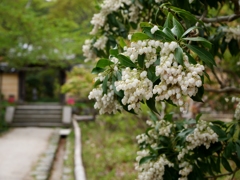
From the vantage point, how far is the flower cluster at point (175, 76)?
3.40 feet

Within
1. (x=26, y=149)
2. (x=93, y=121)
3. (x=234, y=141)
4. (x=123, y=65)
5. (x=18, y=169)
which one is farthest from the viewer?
(x=93, y=121)

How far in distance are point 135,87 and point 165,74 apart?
0.13m

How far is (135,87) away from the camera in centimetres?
112

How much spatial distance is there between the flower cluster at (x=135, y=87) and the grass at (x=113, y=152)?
3022mm

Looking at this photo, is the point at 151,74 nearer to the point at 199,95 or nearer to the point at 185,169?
the point at 199,95

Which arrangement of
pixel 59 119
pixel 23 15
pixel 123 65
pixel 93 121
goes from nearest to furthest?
pixel 123 65, pixel 23 15, pixel 93 121, pixel 59 119

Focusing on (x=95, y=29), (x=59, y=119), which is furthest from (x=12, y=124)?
(x=95, y=29)

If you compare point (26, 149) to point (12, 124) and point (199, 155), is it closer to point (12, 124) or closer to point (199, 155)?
point (12, 124)

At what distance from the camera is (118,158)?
507cm

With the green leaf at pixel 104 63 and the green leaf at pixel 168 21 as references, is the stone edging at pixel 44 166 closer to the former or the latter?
the green leaf at pixel 104 63

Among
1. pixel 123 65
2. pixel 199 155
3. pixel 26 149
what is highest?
pixel 123 65

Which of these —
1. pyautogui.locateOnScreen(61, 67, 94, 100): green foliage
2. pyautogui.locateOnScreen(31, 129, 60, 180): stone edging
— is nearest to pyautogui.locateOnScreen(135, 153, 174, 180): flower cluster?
pyautogui.locateOnScreen(31, 129, 60, 180): stone edging

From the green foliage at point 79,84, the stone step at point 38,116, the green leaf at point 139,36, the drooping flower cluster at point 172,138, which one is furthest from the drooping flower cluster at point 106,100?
the stone step at point 38,116

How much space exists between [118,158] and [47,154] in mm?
1573
